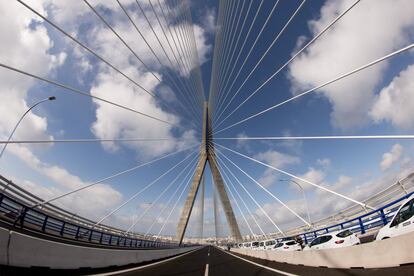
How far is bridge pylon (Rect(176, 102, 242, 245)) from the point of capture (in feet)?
123

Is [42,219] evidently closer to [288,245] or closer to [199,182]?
[288,245]

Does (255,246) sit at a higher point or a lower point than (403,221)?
higher

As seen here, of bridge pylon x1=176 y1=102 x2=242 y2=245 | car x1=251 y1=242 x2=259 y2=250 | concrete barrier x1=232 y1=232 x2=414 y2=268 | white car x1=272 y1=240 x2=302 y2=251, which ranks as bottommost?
concrete barrier x1=232 y1=232 x2=414 y2=268

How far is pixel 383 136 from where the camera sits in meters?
8.38

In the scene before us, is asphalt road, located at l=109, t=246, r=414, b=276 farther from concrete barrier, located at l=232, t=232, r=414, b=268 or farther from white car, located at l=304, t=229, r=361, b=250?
white car, located at l=304, t=229, r=361, b=250

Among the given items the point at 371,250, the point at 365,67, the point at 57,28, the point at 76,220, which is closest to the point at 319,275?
the point at 371,250

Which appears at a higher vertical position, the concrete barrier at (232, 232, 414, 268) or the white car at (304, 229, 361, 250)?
the white car at (304, 229, 361, 250)

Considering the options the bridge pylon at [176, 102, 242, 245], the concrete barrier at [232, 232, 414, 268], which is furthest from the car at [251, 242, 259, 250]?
the concrete barrier at [232, 232, 414, 268]

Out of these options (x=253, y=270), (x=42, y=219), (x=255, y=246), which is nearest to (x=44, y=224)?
(x=42, y=219)

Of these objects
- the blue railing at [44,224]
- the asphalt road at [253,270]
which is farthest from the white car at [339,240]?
the blue railing at [44,224]

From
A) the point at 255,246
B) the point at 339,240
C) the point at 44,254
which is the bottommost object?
the point at 44,254

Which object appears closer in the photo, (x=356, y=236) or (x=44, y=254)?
(x=44, y=254)

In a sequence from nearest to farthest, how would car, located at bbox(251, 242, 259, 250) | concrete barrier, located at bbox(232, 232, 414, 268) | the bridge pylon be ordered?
concrete barrier, located at bbox(232, 232, 414, 268), car, located at bbox(251, 242, 259, 250), the bridge pylon

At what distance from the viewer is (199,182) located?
39250 mm
